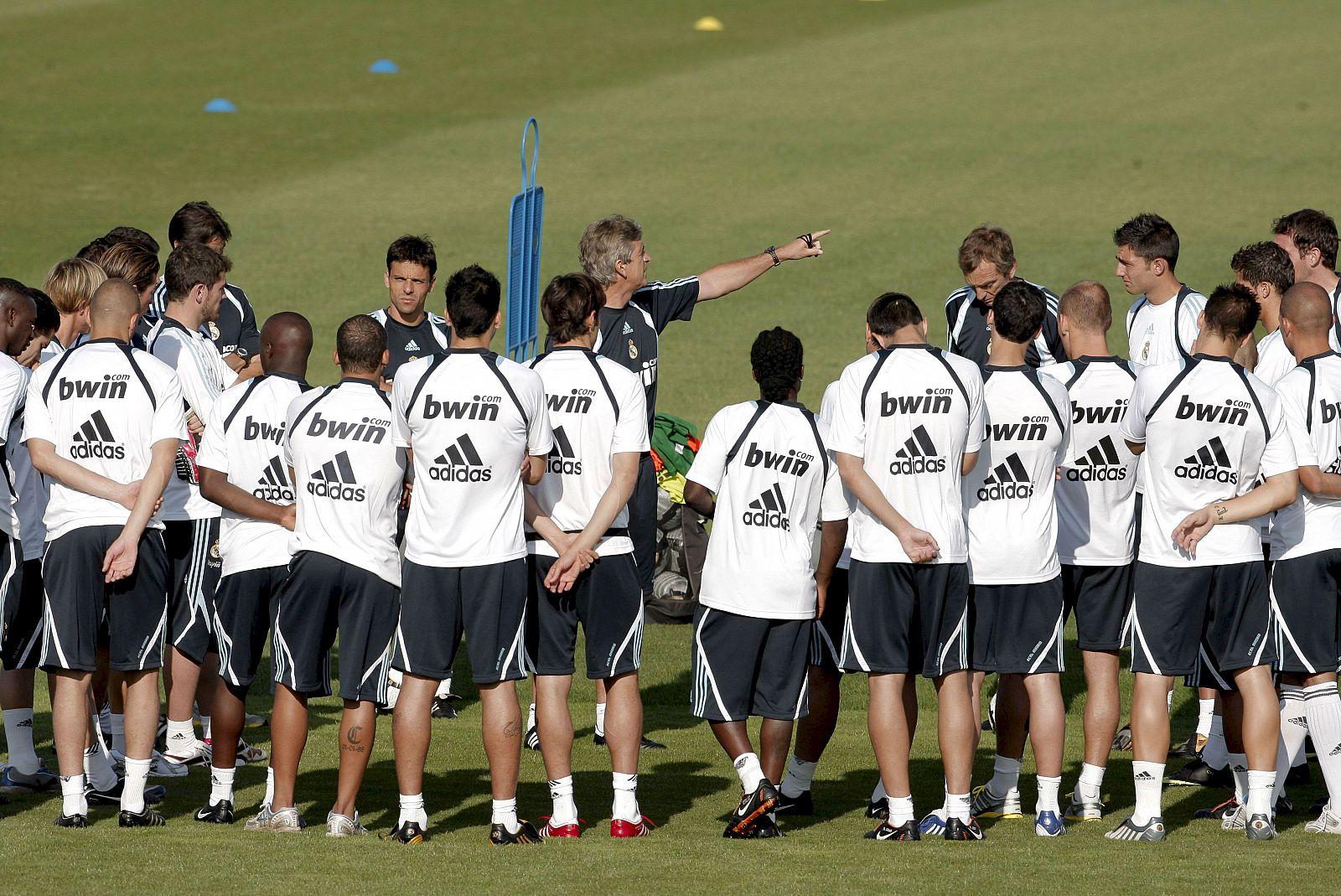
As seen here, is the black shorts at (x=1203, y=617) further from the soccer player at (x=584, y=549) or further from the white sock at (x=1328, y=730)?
the soccer player at (x=584, y=549)

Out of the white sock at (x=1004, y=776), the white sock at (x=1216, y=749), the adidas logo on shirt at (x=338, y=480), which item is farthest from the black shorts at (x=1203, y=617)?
the adidas logo on shirt at (x=338, y=480)

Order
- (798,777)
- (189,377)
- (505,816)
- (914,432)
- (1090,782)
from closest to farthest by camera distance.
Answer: (505,816) → (914,432) → (1090,782) → (798,777) → (189,377)

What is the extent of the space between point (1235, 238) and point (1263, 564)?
55.2 feet

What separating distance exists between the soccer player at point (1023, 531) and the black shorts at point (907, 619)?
0.22 meters

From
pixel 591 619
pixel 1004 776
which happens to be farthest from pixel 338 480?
pixel 1004 776

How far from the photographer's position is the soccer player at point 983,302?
27.0 feet

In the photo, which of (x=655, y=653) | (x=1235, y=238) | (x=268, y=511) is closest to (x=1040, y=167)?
(x=1235, y=238)

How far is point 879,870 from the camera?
20.1ft

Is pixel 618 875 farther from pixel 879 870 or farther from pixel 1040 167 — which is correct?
pixel 1040 167

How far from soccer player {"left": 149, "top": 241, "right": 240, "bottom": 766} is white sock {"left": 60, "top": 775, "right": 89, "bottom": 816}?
2.82 ft

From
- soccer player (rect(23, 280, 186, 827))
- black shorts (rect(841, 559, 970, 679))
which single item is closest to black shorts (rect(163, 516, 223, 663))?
soccer player (rect(23, 280, 186, 827))

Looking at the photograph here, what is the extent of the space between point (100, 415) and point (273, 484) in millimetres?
734

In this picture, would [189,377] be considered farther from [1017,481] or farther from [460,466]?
[1017,481]

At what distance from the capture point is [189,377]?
7.41m
